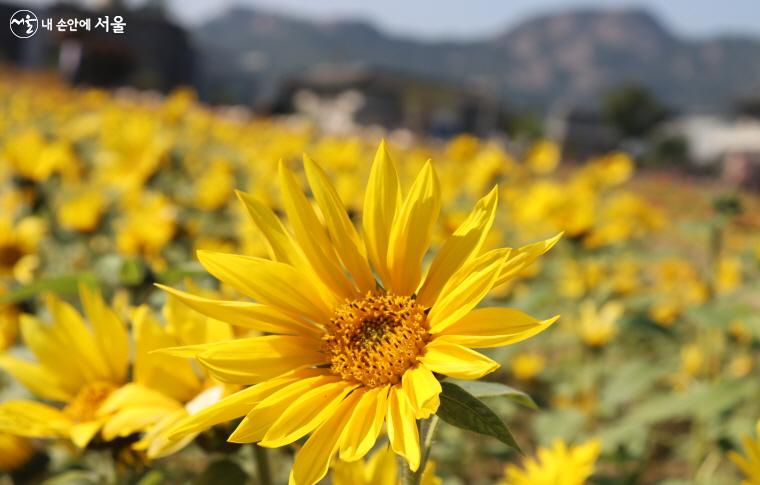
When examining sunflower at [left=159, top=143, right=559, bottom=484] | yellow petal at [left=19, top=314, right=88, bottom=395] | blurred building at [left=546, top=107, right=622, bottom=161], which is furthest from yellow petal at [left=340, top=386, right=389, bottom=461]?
blurred building at [left=546, top=107, right=622, bottom=161]

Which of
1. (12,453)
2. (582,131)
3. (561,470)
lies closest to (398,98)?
(582,131)

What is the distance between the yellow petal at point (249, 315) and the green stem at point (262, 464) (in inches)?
8.3

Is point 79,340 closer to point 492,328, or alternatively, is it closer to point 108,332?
point 108,332

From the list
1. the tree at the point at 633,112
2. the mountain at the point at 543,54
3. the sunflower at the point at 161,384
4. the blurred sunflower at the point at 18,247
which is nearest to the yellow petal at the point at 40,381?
the sunflower at the point at 161,384

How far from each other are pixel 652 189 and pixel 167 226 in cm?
1269

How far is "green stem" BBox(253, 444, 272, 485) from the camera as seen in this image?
0.92m

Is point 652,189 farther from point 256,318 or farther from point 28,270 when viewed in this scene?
point 256,318

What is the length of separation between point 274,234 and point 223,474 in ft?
1.03

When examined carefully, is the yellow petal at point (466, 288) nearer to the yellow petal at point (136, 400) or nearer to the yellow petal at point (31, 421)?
the yellow petal at point (136, 400)

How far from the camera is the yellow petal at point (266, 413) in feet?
2.16

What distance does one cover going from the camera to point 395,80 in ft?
88.7

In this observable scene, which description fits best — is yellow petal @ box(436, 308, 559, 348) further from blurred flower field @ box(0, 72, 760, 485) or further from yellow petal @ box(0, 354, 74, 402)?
yellow petal @ box(0, 354, 74, 402)

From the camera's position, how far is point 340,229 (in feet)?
2.65

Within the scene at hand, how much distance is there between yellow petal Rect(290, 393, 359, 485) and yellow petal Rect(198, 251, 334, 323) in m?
0.12
